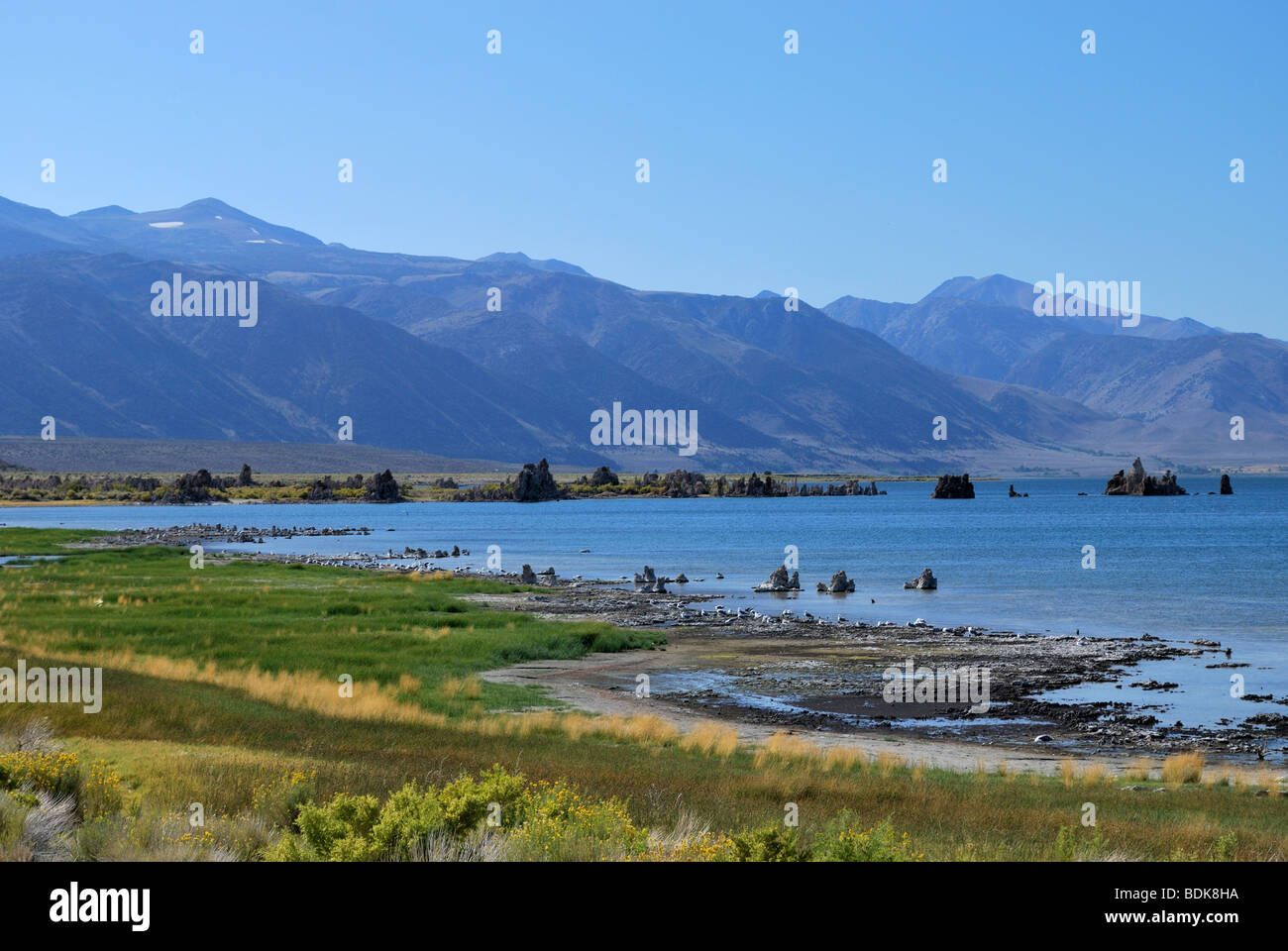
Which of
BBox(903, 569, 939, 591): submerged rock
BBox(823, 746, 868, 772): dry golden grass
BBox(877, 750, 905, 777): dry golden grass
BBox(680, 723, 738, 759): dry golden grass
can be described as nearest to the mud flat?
BBox(877, 750, 905, 777): dry golden grass

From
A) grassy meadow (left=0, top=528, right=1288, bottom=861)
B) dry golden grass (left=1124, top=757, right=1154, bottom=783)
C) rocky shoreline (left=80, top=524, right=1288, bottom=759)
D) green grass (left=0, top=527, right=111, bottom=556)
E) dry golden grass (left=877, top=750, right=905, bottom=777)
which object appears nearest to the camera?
grassy meadow (left=0, top=528, right=1288, bottom=861)

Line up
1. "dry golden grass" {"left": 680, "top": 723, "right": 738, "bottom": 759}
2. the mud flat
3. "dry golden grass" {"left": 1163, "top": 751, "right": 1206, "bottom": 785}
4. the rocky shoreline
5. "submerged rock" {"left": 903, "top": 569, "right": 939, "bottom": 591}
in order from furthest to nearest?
"submerged rock" {"left": 903, "top": 569, "right": 939, "bottom": 591} < the rocky shoreline < the mud flat < "dry golden grass" {"left": 680, "top": 723, "right": 738, "bottom": 759} < "dry golden grass" {"left": 1163, "top": 751, "right": 1206, "bottom": 785}

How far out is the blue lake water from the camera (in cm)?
5019

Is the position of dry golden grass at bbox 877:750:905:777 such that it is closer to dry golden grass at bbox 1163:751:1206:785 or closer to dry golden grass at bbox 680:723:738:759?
dry golden grass at bbox 680:723:738:759

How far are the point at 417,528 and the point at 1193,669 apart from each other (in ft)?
361

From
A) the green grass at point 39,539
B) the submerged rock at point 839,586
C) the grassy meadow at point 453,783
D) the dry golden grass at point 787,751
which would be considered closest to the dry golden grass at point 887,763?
the grassy meadow at point 453,783

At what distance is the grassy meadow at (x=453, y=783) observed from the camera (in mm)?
10961

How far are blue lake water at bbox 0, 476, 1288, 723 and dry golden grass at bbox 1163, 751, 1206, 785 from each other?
7031 millimetres
